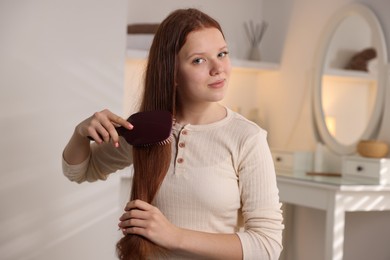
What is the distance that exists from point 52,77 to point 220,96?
1.41m

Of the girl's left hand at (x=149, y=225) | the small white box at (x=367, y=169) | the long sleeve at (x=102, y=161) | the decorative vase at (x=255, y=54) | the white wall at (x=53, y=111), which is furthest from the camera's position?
the decorative vase at (x=255, y=54)

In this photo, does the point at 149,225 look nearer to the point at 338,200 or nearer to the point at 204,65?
the point at 204,65

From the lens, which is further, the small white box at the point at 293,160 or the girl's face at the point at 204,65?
the small white box at the point at 293,160

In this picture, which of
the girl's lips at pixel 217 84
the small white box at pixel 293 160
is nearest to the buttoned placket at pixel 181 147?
the girl's lips at pixel 217 84

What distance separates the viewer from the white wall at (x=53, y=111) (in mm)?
2480

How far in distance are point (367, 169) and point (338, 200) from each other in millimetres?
279

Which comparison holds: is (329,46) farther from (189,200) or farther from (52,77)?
(189,200)

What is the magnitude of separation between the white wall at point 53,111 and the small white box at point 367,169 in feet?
3.68

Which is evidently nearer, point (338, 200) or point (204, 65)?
point (204, 65)

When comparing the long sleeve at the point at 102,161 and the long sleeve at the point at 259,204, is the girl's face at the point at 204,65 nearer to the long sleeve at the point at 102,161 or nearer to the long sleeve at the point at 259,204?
the long sleeve at the point at 259,204

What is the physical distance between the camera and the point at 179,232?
1177 mm

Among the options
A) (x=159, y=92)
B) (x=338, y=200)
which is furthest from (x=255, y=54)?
(x=159, y=92)

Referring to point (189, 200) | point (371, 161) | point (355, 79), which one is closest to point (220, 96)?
point (189, 200)

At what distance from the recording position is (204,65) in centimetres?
130
